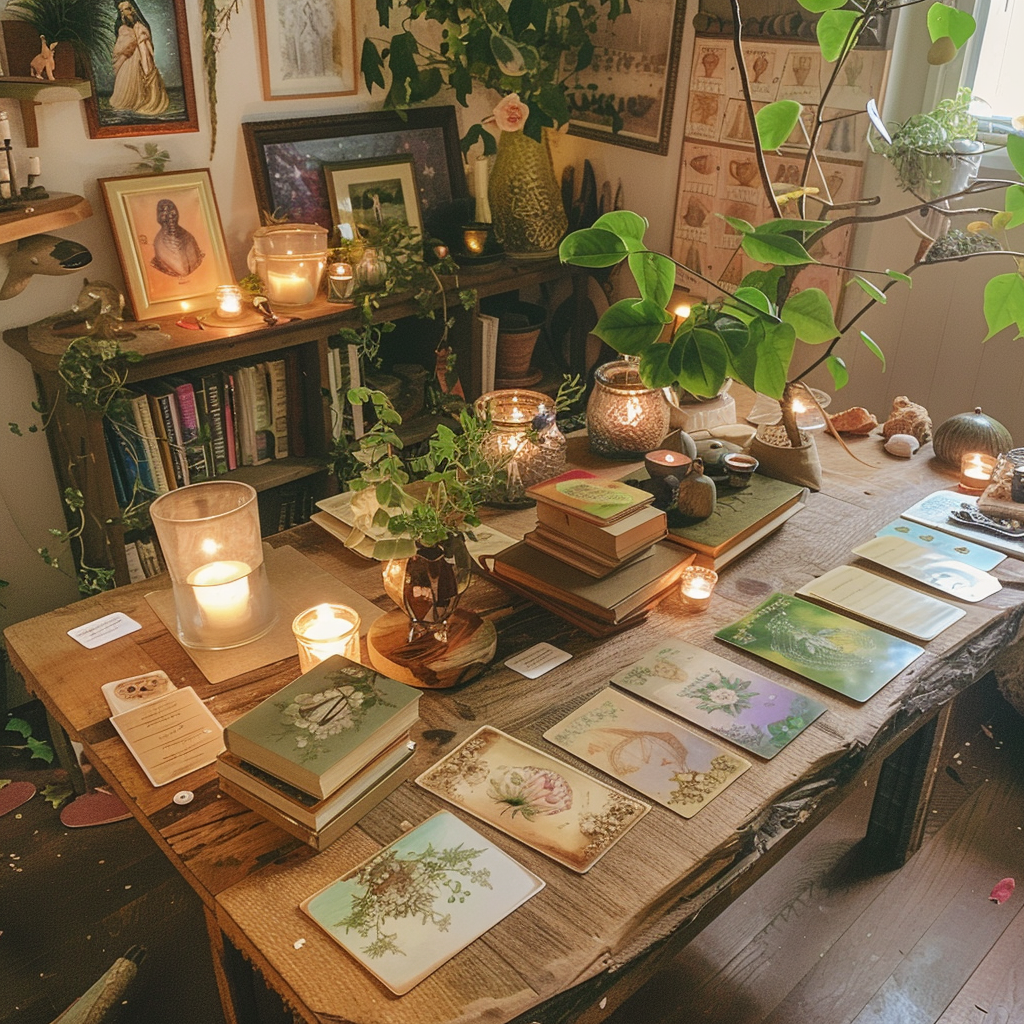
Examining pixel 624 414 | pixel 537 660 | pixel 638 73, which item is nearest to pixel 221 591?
pixel 537 660

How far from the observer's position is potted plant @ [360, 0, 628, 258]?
8.20ft

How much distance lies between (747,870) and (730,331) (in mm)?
674

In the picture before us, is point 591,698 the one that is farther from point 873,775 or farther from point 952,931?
point 873,775

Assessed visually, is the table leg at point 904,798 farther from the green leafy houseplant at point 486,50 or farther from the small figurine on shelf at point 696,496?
the green leafy houseplant at point 486,50

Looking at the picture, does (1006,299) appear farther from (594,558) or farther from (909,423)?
(594,558)

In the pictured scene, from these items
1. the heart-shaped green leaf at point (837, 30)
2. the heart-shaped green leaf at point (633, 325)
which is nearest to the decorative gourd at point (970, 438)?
the heart-shaped green leaf at point (837, 30)

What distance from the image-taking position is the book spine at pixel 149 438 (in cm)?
209

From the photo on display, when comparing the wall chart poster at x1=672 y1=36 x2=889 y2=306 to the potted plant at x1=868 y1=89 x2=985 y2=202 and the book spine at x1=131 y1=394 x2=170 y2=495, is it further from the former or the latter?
the book spine at x1=131 y1=394 x2=170 y2=495

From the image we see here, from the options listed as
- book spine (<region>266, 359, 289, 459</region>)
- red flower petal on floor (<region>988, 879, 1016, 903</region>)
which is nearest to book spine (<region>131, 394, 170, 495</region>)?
book spine (<region>266, 359, 289, 459</region>)

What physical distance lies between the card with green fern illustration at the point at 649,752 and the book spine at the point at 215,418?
138cm

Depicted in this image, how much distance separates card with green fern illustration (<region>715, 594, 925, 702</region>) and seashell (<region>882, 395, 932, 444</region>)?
0.72 metres

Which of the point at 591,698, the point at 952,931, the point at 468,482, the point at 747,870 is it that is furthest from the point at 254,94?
the point at 952,931

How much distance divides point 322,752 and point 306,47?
2021 millimetres

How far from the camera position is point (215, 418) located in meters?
2.29
